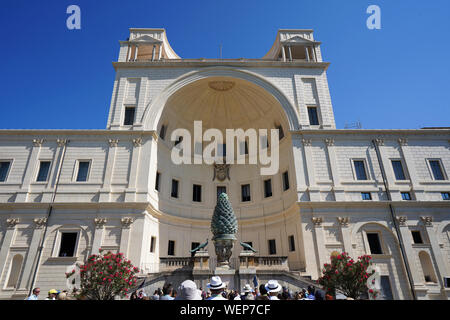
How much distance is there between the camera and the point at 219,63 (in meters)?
28.6

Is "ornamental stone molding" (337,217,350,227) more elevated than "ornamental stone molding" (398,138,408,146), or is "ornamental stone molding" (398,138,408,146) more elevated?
"ornamental stone molding" (398,138,408,146)

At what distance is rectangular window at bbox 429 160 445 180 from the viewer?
24094 millimetres

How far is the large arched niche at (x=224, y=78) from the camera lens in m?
26.1

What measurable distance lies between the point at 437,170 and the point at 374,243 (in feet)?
32.6

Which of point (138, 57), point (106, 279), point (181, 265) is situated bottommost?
point (106, 279)

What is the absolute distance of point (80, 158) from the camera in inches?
951

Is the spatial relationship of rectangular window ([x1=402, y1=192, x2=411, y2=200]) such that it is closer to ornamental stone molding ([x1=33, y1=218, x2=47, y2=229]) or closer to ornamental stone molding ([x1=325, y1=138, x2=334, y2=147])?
ornamental stone molding ([x1=325, y1=138, x2=334, y2=147])

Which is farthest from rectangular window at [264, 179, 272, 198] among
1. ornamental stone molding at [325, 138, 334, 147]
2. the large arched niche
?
ornamental stone molding at [325, 138, 334, 147]

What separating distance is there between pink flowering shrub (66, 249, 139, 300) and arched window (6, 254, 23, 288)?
10.3m

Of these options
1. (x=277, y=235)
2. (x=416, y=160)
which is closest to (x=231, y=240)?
(x=277, y=235)

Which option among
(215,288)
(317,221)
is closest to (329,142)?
(317,221)

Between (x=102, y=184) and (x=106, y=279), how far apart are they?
1118cm

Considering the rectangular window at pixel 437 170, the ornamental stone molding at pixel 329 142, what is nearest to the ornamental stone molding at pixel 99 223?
the ornamental stone molding at pixel 329 142
